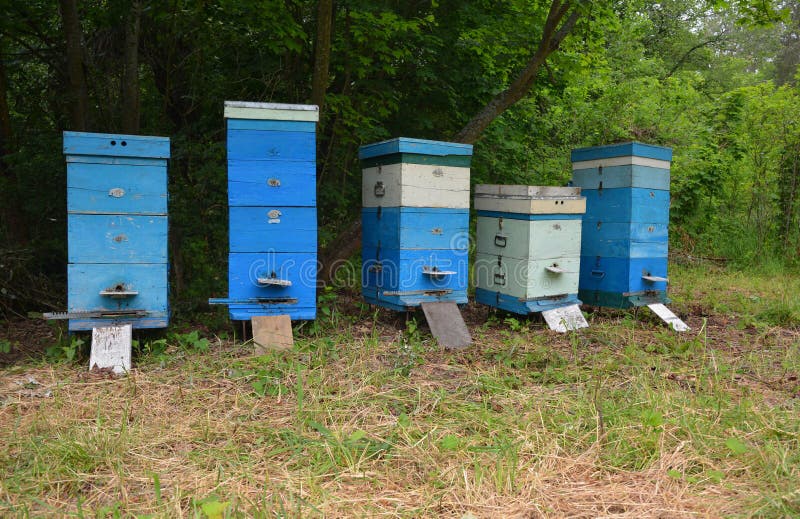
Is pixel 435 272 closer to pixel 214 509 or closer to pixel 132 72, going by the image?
pixel 214 509

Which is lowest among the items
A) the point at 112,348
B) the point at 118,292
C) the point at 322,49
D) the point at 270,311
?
the point at 112,348

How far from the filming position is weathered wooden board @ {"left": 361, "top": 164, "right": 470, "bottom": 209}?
4.70 meters

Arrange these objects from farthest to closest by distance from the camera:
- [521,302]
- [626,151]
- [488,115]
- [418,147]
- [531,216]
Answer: [488,115]
[626,151]
[521,302]
[531,216]
[418,147]

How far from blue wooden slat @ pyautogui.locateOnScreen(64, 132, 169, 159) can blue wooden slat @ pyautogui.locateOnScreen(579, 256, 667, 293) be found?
12.4 ft

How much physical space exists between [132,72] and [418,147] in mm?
2652

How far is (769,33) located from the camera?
23000 mm

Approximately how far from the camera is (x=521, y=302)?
16.9ft

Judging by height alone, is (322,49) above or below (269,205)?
above

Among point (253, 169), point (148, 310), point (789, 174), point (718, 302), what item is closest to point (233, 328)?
point (148, 310)

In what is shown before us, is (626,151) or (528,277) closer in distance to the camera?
(528,277)

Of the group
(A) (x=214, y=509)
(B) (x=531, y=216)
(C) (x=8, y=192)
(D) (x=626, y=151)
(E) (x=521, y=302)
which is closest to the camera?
(A) (x=214, y=509)

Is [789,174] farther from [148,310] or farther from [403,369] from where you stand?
[148,310]

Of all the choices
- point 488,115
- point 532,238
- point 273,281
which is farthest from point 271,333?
point 488,115

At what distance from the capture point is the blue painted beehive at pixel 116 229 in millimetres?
4023
